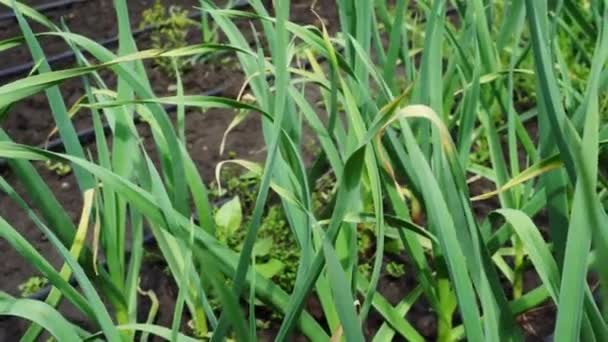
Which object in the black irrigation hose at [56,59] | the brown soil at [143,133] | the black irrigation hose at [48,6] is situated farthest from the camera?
the black irrigation hose at [48,6]

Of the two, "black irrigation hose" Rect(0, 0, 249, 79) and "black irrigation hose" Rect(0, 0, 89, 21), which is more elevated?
"black irrigation hose" Rect(0, 0, 89, 21)

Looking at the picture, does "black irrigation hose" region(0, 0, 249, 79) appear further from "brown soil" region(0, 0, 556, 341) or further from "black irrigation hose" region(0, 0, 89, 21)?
"black irrigation hose" region(0, 0, 89, 21)

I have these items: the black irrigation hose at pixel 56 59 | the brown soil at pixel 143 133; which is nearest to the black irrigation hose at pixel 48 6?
the brown soil at pixel 143 133

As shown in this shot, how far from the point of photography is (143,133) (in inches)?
69.4

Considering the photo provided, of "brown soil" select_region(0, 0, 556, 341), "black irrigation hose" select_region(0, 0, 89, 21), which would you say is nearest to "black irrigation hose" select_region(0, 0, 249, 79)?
"brown soil" select_region(0, 0, 556, 341)

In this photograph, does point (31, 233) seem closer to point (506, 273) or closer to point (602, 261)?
point (506, 273)

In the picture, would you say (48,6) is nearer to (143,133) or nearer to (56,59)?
(56,59)

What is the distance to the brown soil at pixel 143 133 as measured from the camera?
1280mm

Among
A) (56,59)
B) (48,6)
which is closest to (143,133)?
(56,59)

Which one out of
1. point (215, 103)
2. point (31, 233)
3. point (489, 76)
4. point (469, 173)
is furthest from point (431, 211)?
point (31, 233)

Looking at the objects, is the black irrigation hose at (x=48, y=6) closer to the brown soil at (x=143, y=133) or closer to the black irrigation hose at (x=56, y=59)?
the brown soil at (x=143, y=133)

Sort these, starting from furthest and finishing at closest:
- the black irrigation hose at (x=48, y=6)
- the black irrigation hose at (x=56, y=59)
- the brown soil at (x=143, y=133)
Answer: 1. the black irrigation hose at (x=48, y=6)
2. the black irrigation hose at (x=56, y=59)
3. the brown soil at (x=143, y=133)

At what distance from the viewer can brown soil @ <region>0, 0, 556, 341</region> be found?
1.28 meters

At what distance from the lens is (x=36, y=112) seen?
5.87ft
